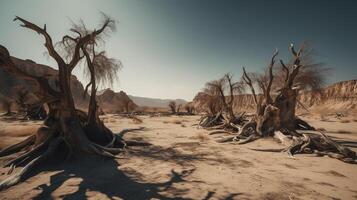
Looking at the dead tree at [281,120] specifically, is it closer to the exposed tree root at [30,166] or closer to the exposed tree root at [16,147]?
the exposed tree root at [30,166]

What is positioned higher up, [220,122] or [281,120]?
[281,120]

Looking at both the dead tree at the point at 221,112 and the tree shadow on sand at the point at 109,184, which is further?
the dead tree at the point at 221,112

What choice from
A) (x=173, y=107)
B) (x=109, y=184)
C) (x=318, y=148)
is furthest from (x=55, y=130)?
(x=173, y=107)

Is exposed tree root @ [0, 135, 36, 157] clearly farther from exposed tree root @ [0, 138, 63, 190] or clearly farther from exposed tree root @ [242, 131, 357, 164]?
exposed tree root @ [242, 131, 357, 164]

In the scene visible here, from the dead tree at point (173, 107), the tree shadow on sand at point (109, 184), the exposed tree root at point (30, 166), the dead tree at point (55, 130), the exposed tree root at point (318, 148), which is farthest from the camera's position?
the dead tree at point (173, 107)

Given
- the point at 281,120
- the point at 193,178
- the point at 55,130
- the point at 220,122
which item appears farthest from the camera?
the point at 220,122

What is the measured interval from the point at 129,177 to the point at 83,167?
1.78 metres

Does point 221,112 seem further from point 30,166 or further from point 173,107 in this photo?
point 173,107

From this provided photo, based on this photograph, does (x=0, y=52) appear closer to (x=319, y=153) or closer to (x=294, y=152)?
(x=294, y=152)

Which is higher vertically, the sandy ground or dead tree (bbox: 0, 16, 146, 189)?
dead tree (bbox: 0, 16, 146, 189)

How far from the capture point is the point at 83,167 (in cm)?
643

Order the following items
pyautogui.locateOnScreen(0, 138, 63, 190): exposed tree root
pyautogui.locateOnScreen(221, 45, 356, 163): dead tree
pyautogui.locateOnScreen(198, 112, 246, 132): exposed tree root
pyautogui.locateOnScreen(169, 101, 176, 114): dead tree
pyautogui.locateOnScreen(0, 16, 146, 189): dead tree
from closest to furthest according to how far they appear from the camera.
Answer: pyautogui.locateOnScreen(0, 138, 63, 190): exposed tree root, pyautogui.locateOnScreen(0, 16, 146, 189): dead tree, pyautogui.locateOnScreen(221, 45, 356, 163): dead tree, pyautogui.locateOnScreen(198, 112, 246, 132): exposed tree root, pyautogui.locateOnScreen(169, 101, 176, 114): dead tree

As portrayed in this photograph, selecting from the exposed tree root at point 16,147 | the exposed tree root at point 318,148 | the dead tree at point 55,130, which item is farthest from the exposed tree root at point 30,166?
the exposed tree root at point 318,148

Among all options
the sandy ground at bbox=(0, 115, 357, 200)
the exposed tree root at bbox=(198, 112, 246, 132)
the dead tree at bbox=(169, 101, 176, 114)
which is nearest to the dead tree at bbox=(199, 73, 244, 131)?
the exposed tree root at bbox=(198, 112, 246, 132)
